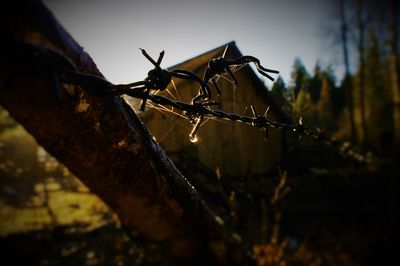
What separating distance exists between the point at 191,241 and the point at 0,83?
4.13 feet

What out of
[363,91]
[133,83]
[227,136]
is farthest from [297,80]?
[133,83]

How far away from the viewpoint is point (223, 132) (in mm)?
8367

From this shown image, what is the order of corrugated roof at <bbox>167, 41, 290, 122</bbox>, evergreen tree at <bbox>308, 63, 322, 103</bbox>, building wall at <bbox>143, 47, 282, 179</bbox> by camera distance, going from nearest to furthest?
corrugated roof at <bbox>167, 41, 290, 122</bbox> < building wall at <bbox>143, 47, 282, 179</bbox> < evergreen tree at <bbox>308, 63, 322, 103</bbox>

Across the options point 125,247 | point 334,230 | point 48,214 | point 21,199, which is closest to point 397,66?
point 334,230

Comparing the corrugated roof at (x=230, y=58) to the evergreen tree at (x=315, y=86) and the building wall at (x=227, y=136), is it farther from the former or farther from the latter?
the evergreen tree at (x=315, y=86)

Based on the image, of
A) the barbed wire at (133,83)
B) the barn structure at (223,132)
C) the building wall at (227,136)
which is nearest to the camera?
the barbed wire at (133,83)

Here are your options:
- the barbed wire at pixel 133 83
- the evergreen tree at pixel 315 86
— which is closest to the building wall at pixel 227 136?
the barbed wire at pixel 133 83

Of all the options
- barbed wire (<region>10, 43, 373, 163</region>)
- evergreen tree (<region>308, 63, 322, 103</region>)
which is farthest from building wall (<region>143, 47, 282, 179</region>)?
evergreen tree (<region>308, 63, 322, 103</region>)

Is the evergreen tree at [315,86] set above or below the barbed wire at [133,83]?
above

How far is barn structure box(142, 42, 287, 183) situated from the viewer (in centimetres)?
677

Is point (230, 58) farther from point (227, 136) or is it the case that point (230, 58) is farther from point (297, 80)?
point (297, 80)

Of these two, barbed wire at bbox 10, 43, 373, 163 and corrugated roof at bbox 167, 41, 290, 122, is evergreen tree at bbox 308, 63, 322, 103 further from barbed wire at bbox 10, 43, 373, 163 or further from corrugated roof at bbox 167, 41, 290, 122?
barbed wire at bbox 10, 43, 373, 163

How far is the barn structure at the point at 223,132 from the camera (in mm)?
6770

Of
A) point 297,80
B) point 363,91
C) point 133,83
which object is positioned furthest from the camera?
point 297,80
